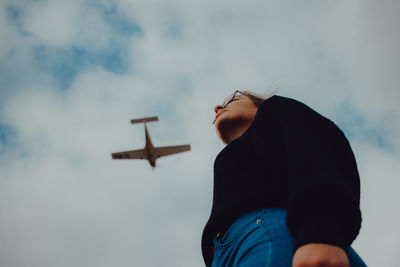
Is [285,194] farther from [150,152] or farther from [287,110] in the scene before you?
[150,152]

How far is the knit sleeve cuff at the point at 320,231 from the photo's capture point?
1216mm

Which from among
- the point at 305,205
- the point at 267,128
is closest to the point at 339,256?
the point at 305,205

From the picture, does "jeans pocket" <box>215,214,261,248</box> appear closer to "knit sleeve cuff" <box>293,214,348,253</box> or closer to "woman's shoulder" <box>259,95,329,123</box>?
"knit sleeve cuff" <box>293,214,348,253</box>

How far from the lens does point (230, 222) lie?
6.30ft

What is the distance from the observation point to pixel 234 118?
259cm

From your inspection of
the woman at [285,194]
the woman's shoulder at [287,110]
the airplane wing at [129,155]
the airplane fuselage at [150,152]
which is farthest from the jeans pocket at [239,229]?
the airplane wing at [129,155]

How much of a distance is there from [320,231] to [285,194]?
563 mm

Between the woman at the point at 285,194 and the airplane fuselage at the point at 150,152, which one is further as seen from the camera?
the airplane fuselage at the point at 150,152

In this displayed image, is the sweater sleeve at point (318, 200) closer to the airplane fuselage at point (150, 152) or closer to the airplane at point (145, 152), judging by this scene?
the airplane fuselage at point (150, 152)

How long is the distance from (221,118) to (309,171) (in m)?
1.32

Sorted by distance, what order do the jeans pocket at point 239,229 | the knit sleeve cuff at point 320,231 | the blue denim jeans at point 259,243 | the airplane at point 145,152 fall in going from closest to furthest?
the knit sleeve cuff at point 320,231, the blue denim jeans at point 259,243, the jeans pocket at point 239,229, the airplane at point 145,152

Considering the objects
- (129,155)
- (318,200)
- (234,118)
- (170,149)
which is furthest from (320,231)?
(129,155)

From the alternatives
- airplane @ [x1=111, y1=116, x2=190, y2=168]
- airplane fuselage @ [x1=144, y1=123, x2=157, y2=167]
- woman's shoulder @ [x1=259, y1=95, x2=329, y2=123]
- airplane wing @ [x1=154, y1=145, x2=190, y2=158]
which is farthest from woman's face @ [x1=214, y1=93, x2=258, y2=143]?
airplane wing @ [x1=154, y1=145, x2=190, y2=158]

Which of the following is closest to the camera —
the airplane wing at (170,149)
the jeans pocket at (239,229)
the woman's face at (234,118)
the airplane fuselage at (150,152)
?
the jeans pocket at (239,229)
